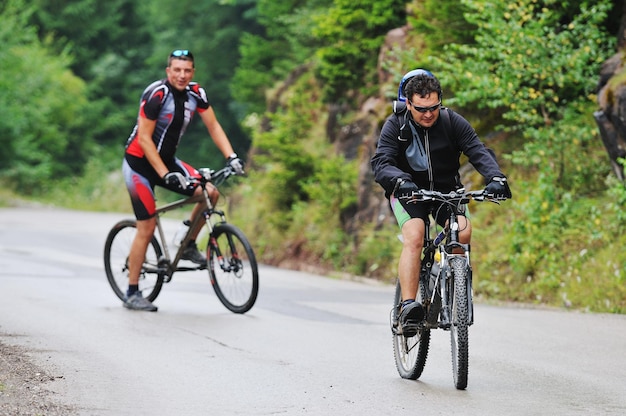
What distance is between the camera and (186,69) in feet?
35.6

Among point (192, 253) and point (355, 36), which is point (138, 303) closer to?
Answer: point (192, 253)

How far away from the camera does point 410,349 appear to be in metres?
7.81

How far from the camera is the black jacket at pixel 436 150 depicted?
754cm

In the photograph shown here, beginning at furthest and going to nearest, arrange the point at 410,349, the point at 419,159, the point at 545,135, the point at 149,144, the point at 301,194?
the point at 301,194, the point at 545,135, the point at 149,144, the point at 410,349, the point at 419,159

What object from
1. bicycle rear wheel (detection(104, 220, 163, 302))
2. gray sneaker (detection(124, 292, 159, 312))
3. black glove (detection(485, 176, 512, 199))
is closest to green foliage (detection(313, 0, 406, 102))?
bicycle rear wheel (detection(104, 220, 163, 302))

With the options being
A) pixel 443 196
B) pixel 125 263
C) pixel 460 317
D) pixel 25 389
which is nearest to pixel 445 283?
pixel 460 317

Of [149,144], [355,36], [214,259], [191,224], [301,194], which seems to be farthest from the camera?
[301,194]

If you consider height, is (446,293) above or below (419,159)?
below

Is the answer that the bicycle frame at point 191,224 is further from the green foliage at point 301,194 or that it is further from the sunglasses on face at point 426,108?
the green foliage at point 301,194

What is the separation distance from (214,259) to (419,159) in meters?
4.10

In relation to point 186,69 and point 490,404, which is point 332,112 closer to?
point 186,69

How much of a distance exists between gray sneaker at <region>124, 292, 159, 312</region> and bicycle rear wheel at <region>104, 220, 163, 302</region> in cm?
18

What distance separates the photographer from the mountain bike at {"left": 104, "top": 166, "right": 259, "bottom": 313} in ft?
36.3

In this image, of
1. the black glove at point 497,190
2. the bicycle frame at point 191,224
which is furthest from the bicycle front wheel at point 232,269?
the black glove at point 497,190
